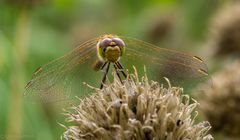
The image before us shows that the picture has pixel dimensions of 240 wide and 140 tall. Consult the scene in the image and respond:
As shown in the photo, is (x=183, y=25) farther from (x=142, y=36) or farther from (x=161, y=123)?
(x=161, y=123)

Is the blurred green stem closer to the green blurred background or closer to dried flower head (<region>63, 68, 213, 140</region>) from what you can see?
the green blurred background

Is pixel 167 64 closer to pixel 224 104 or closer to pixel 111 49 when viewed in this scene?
pixel 111 49

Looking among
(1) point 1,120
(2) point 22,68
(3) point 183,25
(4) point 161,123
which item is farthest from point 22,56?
(4) point 161,123

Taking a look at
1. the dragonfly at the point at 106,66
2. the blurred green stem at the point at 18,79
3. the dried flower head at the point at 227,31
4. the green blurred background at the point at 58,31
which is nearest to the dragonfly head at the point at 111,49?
the dragonfly at the point at 106,66

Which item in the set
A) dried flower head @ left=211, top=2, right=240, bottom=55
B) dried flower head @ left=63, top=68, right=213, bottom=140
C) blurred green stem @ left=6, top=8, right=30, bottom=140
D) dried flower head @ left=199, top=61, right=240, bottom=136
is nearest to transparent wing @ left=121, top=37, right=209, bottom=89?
dried flower head @ left=63, top=68, right=213, bottom=140

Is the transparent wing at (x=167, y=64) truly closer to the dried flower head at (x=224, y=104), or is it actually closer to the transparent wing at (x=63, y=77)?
the transparent wing at (x=63, y=77)

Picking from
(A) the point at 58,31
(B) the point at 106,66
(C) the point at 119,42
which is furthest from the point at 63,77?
(A) the point at 58,31
